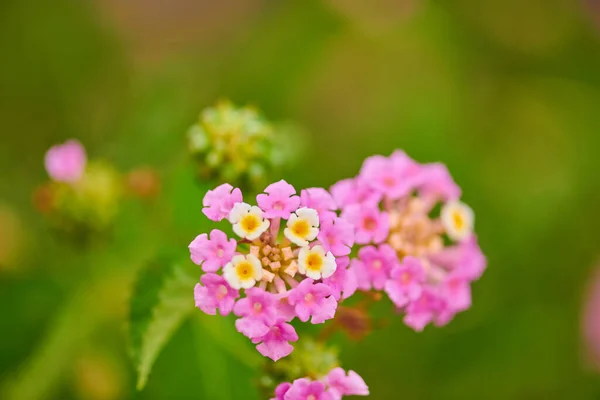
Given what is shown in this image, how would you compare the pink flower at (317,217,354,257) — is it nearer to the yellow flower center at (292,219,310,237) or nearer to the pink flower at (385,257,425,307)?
the yellow flower center at (292,219,310,237)

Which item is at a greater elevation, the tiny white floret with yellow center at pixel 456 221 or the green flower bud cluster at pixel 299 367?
the tiny white floret with yellow center at pixel 456 221

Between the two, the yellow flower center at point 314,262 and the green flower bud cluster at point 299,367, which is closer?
the yellow flower center at point 314,262

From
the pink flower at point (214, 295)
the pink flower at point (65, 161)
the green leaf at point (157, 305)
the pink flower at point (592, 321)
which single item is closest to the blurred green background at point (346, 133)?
the pink flower at point (592, 321)

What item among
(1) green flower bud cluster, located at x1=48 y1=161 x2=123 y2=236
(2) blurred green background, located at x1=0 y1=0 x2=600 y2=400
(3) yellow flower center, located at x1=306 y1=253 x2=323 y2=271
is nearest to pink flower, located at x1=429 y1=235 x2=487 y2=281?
(3) yellow flower center, located at x1=306 y1=253 x2=323 y2=271

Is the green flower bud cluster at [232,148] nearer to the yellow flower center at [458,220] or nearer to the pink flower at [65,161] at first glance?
the pink flower at [65,161]

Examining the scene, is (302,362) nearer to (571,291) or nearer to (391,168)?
(391,168)

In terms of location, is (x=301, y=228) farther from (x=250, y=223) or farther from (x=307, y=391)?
(x=307, y=391)

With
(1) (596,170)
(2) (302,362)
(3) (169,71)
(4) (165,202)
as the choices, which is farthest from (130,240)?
(1) (596,170)

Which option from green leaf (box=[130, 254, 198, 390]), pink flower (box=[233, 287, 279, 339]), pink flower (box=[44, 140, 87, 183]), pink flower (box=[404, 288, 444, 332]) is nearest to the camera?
pink flower (box=[233, 287, 279, 339])
